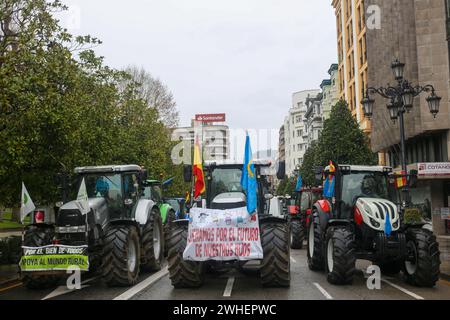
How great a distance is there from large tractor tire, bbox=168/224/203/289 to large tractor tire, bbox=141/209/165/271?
2.26 m

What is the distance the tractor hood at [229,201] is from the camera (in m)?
10.7

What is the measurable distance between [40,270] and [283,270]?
4811mm

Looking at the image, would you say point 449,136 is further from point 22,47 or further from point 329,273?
point 22,47

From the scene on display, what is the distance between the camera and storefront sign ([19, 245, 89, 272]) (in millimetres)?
9602

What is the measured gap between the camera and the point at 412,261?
10352 mm

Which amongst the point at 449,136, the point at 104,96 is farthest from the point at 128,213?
the point at 449,136

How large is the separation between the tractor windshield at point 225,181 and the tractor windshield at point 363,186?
2.58 metres

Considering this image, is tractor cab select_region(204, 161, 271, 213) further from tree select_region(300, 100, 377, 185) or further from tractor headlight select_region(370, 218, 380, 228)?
tree select_region(300, 100, 377, 185)

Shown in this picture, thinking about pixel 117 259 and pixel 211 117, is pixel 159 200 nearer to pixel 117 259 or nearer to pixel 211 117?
pixel 117 259

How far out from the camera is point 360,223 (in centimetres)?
1086

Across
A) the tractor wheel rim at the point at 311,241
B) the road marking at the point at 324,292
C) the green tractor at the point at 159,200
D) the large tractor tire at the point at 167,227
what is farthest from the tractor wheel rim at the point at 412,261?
the green tractor at the point at 159,200

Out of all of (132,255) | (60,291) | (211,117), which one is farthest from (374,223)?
(211,117)

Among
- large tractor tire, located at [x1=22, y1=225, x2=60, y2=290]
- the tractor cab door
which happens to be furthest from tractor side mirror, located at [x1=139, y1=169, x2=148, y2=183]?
large tractor tire, located at [x1=22, y1=225, x2=60, y2=290]

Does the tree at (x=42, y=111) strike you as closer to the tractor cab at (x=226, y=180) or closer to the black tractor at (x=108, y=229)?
the black tractor at (x=108, y=229)
